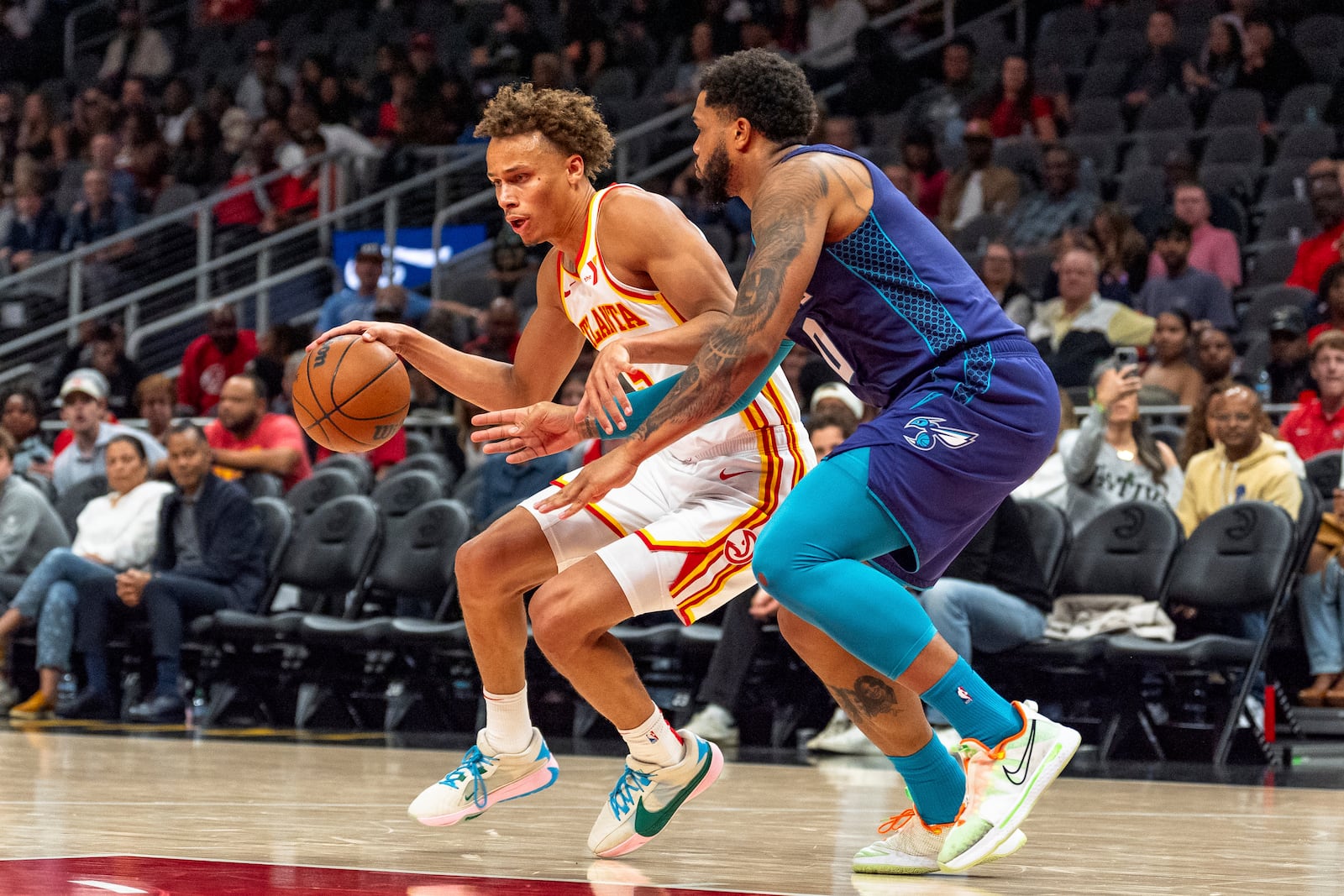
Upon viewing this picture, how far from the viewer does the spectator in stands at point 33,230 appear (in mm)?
14258

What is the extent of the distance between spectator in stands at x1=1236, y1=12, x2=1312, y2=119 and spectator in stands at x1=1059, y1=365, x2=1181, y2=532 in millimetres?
4361

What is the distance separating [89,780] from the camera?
16.6 feet

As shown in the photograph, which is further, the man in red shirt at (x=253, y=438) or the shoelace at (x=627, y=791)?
the man in red shirt at (x=253, y=438)

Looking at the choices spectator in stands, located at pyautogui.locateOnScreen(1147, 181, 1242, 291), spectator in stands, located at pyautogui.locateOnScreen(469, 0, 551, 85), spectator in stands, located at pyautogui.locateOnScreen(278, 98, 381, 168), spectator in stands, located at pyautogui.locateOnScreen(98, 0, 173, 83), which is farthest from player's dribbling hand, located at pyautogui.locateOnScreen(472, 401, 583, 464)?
spectator in stands, located at pyautogui.locateOnScreen(98, 0, 173, 83)

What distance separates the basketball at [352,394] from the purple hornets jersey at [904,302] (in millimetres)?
1035

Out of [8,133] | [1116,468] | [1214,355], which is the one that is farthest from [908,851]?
[8,133]

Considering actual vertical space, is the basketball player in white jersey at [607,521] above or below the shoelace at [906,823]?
above

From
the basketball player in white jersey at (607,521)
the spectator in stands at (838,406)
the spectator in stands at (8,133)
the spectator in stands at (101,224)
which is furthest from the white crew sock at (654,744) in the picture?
the spectator in stands at (8,133)

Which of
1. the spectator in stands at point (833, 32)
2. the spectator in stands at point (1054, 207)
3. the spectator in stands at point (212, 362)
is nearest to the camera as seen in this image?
the spectator in stands at point (1054, 207)

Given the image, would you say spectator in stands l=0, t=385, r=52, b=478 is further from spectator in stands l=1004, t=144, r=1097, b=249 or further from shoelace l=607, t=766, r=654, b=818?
shoelace l=607, t=766, r=654, b=818

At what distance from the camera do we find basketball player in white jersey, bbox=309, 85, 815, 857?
3.70 m

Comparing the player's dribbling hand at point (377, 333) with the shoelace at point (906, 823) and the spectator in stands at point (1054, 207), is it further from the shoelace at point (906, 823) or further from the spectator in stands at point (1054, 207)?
the spectator in stands at point (1054, 207)

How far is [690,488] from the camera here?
3877 mm

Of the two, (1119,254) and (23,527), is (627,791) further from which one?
(1119,254)
